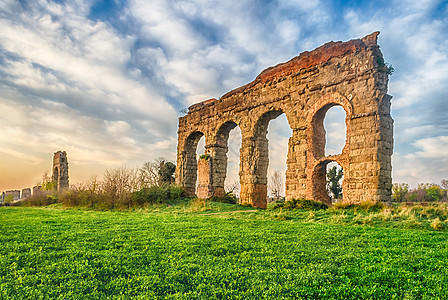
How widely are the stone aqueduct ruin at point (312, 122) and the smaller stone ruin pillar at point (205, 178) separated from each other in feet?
0.13

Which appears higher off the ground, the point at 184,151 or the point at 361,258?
the point at 184,151

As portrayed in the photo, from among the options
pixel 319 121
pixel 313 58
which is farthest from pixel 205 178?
pixel 313 58

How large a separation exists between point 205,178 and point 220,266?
1680 centimetres

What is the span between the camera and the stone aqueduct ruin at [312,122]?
13266mm

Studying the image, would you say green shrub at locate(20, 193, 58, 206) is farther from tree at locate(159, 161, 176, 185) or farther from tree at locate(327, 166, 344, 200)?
tree at locate(327, 166, 344, 200)

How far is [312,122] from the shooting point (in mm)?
15609

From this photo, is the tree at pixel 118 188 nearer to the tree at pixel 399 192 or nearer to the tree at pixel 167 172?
the tree at pixel 167 172

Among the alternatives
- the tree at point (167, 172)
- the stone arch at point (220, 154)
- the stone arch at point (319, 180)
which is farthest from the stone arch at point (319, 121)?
the tree at point (167, 172)

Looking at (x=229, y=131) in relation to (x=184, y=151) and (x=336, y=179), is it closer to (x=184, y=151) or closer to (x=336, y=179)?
(x=184, y=151)

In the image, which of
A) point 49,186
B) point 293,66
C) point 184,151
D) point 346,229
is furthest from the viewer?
point 49,186

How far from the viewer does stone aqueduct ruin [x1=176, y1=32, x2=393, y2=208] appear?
13.3m

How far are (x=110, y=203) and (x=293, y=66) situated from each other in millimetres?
12986

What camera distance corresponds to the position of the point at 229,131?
72.2 ft

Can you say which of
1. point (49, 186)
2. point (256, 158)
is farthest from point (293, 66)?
point (49, 186)
